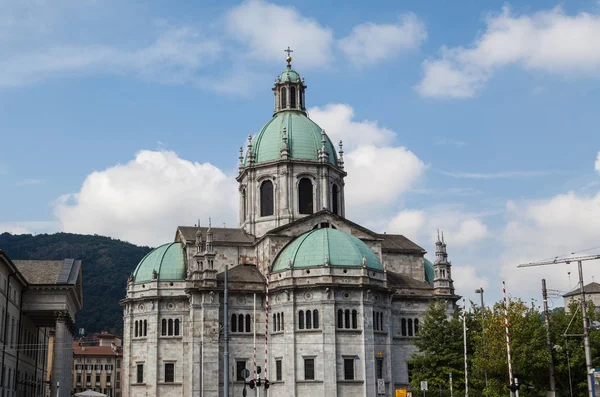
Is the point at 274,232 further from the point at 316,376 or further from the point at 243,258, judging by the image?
the point at 316,376

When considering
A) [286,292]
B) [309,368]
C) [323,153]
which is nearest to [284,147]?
[323,153]

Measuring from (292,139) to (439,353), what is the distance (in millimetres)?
30418

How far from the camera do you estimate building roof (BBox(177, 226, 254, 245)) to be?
273ft

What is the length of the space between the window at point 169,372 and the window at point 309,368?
1540cm

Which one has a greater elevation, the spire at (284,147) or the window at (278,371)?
the spire at (284,147)

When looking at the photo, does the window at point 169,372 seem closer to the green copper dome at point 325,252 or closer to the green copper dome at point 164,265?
the green copper dome at point 164,265

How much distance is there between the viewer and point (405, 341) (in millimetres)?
77812

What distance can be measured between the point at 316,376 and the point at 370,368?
16.6 feet

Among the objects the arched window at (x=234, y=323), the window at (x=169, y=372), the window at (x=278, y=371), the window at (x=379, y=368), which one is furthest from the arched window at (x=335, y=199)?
the window at (x=169, y=372)

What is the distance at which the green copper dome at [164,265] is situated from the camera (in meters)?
81.8

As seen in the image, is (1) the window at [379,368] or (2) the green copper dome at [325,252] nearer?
(1) the window at [379,368]

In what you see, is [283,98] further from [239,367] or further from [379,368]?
[379,368]

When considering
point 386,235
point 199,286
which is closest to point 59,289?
point 199,286

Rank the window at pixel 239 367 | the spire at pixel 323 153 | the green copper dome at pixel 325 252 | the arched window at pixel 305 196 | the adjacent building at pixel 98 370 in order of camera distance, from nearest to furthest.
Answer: the green copper dome at pixel 325 252 < the window at pixel 239 367 < the arched window at pixel 305 196 < the spire at pixel 323 153 < the adjacent building at pixel 98 370
